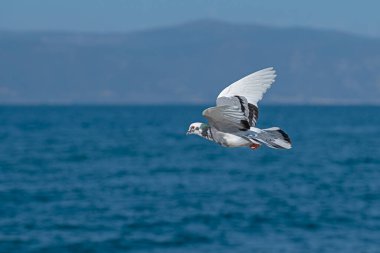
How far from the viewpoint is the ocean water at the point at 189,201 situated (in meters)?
61.1

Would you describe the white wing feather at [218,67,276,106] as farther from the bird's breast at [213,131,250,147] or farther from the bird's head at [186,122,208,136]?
the bird's breast at [213,131,250,147]

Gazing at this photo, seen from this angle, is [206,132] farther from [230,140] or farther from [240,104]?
[240,104]

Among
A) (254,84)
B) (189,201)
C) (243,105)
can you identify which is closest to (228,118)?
(243,105)

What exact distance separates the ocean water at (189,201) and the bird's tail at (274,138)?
1418 inches

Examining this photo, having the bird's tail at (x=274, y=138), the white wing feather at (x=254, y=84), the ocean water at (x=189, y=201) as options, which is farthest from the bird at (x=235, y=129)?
the ocean water at (x=189, y=201)

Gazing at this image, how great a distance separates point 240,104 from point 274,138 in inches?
38.6

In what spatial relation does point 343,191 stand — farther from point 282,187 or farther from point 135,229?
point 135,229

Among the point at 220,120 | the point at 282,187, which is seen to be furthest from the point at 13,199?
the point at 220,120

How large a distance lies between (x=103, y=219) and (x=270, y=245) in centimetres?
1332

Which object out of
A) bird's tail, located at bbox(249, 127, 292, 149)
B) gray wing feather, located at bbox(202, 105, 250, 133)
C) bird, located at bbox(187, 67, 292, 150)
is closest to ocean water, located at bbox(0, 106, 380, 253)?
bird, located at bbox(187, 67, 292, 150)

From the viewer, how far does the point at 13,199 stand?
8050 cm

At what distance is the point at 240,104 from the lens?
2095cm

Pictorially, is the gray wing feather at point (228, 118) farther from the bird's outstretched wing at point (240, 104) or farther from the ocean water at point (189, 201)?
the ocean water at point (189, 201)

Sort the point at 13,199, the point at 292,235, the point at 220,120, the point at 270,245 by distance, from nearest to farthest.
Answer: the point at 220,120
the point at 270,245
the point at 292,235
the point at 13,199
